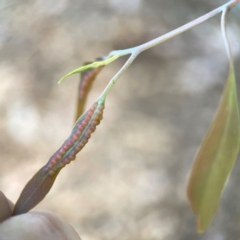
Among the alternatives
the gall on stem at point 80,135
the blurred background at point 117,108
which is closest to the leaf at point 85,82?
the gall on stem at point 80,135

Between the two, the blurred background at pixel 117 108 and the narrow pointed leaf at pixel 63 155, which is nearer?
the narrow pointed leaf at pixel 63 155

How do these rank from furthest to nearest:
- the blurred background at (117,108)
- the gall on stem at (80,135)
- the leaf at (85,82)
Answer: the blurred background at (117,108) < the leaf at (85,82) < the gall on stem at (80,135)

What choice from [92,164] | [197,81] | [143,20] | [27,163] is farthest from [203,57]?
[27,163]

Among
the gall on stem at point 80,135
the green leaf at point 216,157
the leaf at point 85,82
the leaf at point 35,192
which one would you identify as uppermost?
the leaf at point 85,82

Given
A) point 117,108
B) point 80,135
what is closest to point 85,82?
point 80,135

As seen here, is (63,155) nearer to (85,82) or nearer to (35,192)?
(35,192)

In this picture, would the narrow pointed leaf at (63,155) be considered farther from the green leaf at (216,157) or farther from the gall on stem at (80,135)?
the green leaf at (216,157)

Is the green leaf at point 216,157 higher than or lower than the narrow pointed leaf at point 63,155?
lower

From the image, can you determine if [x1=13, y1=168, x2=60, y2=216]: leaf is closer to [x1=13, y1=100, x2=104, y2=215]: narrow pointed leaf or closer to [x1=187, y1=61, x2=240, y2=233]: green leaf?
[x1=13, y1=100, x2=104, y2=215]: narrow pointed leaf
